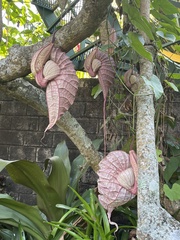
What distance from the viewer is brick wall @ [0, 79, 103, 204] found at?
2078mm

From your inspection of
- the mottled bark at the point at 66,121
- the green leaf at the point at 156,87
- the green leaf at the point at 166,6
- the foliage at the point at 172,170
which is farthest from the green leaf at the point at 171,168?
the green leaf at the point at 166,6

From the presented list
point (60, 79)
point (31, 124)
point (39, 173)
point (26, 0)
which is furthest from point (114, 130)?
point (26, 0)

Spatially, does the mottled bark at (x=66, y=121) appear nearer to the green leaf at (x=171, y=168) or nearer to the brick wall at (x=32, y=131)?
the green leaf at (x=171, y=168)

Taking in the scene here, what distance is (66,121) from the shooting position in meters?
1.25

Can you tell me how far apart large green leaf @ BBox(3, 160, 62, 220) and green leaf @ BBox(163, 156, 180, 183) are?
1.66ft

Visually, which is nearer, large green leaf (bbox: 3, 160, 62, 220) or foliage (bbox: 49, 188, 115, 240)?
foliage (bbox: 49, 188, 115, 240)

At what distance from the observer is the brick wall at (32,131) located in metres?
2.08

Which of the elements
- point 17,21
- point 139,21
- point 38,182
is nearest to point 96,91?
point 38,182

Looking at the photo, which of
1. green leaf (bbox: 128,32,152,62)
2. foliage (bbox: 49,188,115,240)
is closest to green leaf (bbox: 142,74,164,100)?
green leaf (bbox: 128,32,152,62)

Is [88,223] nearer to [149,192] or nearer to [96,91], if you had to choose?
[149,192]

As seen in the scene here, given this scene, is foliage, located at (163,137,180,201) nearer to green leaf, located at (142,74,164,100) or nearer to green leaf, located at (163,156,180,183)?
green leaf, located at (163,156,180,183)

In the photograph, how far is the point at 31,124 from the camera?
220 centimetres

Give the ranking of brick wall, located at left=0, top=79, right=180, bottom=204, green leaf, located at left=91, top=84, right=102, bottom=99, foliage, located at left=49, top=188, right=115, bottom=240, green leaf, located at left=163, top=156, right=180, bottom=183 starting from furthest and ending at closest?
brick wall, located at left=0, top=79, right=180, bottom=204
green leaf, located at left=91, top=84, right=102, bottom=99
green leaf, located at left=163, top=156, right=180, bottom=183
foliage, located at left=49, top=188, right=115, bottom=240

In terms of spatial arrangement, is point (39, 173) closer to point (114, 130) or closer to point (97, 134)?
point (114, 130)
